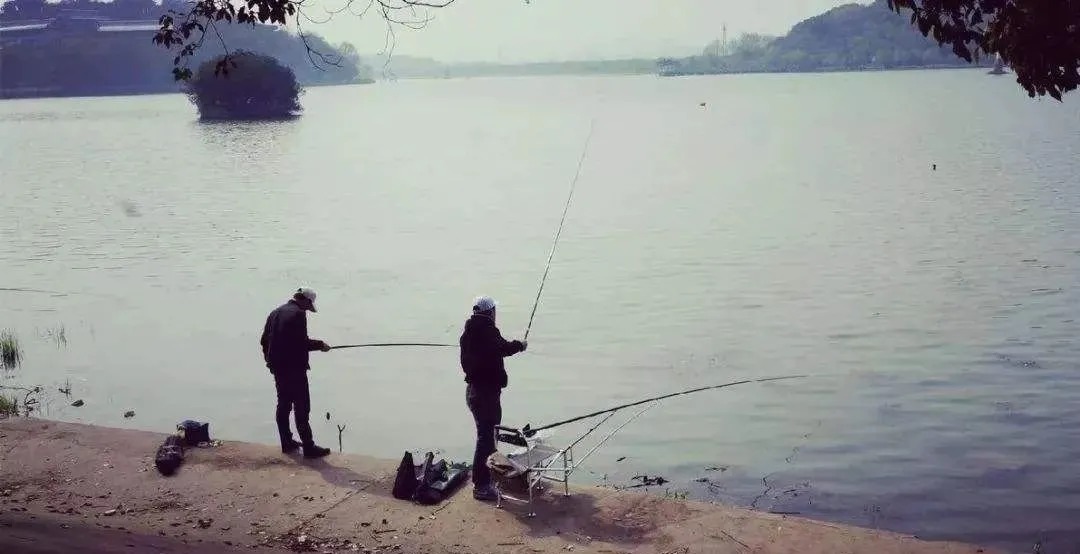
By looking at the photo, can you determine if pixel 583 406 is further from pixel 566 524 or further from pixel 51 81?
pixel 51 81

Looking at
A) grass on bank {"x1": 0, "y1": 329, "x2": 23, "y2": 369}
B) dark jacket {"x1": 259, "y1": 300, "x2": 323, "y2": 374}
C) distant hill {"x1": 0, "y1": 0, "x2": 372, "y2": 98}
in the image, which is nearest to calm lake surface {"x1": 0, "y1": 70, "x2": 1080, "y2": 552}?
grass on bank {"x1": 0, "y1": 329, "x2": 23, "y2": 369}

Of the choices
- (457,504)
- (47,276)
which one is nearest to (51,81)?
(47,276)

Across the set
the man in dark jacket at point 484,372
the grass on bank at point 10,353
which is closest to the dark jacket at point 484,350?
the man in dark jacket at point 484,372

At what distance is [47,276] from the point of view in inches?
1190

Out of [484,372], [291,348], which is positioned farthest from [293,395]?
[484,372]

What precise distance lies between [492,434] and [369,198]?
144 ft

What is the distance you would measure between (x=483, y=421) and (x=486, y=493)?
0.71m

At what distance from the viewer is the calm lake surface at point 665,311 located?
1420 centimetres

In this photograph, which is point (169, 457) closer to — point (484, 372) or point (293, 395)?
point (293, 395)

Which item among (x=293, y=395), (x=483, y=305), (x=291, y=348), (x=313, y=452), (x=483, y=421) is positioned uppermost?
(x=483, y=305)

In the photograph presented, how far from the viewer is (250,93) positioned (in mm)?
113500

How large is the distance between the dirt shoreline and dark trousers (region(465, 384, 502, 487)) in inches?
14.7

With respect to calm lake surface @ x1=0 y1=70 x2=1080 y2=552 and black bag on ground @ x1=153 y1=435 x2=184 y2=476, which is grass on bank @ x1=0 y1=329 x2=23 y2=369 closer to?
calm lake surface @ x1=0 y1=70 x2=1080 y2=552

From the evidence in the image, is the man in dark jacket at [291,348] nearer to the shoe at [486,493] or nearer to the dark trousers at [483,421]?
the dark trousers at [483,421]
